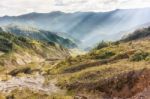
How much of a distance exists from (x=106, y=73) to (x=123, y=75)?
48.3 ft

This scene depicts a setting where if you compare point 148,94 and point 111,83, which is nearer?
point 148,94

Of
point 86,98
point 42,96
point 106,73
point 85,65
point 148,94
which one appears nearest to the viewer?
point 148,94

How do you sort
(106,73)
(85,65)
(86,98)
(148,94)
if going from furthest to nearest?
(85,65)
(106,73)
(86,98)
(148,94)

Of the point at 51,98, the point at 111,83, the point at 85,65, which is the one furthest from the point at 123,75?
the point at 85,65

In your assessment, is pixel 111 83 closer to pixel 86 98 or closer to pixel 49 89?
pixel 86 98

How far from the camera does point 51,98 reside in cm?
9169

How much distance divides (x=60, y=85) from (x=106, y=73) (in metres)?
17.4

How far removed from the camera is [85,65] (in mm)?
158125

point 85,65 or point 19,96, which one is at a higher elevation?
point 85,65

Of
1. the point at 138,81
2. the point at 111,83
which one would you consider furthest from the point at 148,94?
the point at 111,83

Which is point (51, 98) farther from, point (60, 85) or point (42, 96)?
point (60, 85)

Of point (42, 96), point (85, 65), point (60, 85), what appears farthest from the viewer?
point (85, 65)

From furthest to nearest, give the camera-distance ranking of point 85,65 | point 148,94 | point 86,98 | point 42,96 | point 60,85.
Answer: point 85,65, point 60,85, point 42,96, point 86,98, point 148,94

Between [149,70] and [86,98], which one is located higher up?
[149,70]
